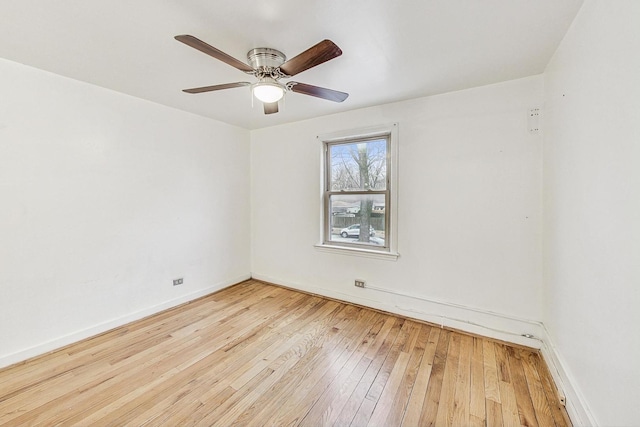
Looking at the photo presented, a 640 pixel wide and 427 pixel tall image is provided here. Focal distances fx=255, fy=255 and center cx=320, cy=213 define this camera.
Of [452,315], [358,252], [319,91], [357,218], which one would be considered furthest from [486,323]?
[319,91]

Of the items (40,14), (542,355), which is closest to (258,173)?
(40,14)

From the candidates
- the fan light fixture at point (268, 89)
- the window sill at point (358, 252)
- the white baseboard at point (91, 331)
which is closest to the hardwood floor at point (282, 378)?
the white baseboard at point (91, 331)

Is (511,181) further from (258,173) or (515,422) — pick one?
(258,173)

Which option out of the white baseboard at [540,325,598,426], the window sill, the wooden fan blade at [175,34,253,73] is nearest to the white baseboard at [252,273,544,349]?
→ the white baseboard at [540,325,598,426]

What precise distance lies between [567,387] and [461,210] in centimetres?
145

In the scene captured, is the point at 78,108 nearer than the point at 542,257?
No

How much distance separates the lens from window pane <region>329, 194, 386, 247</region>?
3.08 m

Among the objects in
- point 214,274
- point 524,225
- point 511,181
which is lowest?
point 214,274

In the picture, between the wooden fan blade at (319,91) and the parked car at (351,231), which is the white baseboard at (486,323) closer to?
the parked car at (351,231)

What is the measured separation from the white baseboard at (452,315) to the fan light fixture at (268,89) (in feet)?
7.58

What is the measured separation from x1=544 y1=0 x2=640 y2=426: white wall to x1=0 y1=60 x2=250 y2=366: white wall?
11.7ft

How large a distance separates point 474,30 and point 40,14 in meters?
2.57

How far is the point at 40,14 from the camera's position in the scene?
1463 mm

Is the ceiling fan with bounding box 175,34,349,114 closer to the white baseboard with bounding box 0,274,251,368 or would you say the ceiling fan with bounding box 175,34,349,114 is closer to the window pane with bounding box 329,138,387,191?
the window pane with bounding box 329,138,387,191
